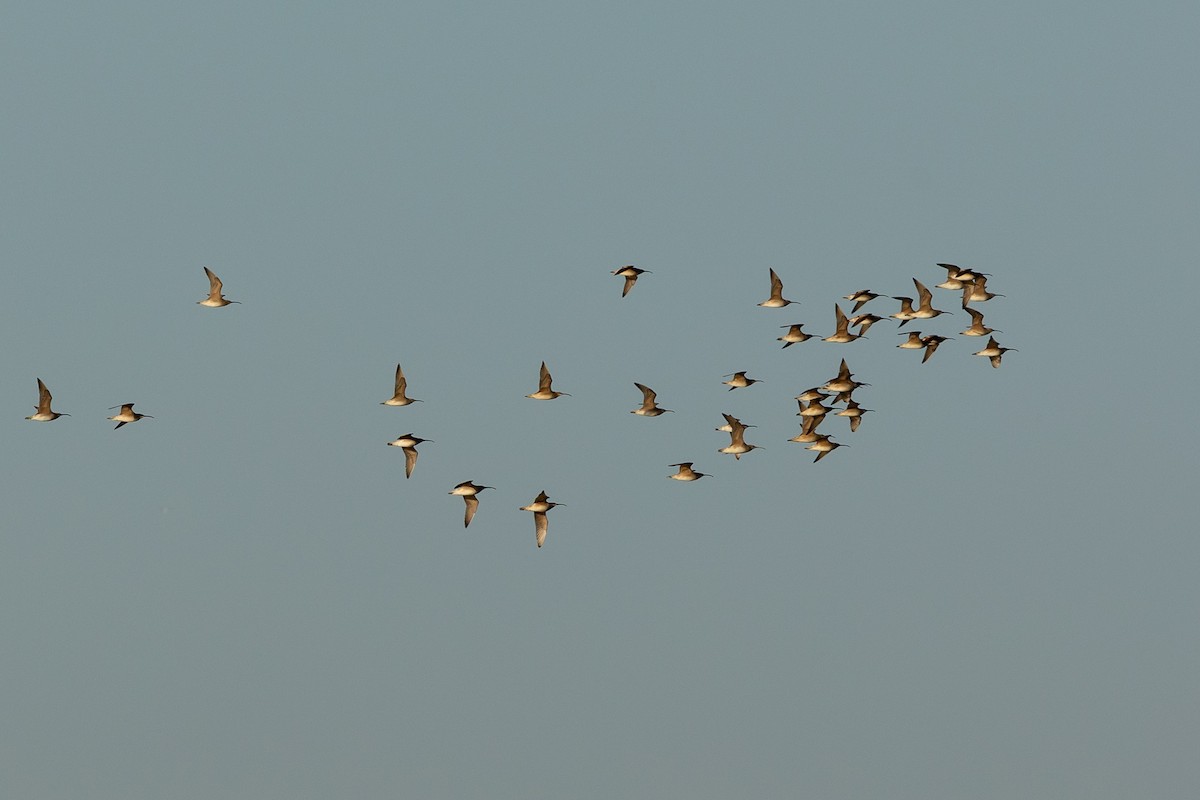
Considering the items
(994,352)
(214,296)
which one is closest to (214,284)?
(214,296)

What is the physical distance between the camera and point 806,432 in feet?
379

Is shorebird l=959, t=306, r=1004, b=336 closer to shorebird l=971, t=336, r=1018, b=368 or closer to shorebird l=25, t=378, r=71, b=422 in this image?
shorebird l=971, t=336, r=1018, b=368

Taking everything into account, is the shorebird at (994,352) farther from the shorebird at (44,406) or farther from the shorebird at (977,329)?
the shorebird at (44,406)

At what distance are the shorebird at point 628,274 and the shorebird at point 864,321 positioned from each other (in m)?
10.8

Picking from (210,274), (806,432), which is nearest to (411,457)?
(210,274)

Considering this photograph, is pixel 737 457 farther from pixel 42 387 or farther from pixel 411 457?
pixel 42 387

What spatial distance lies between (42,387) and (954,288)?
40564 millimetres

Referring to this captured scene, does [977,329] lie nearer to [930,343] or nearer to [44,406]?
[930,343]

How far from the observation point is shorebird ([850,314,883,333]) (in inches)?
4471

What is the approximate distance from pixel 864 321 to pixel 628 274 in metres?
11.7

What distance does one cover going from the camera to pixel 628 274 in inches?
4328

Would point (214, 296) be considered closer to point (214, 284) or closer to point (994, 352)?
point (214, 284)

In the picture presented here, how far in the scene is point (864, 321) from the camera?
113812mm

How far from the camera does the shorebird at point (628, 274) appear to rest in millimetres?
109481
